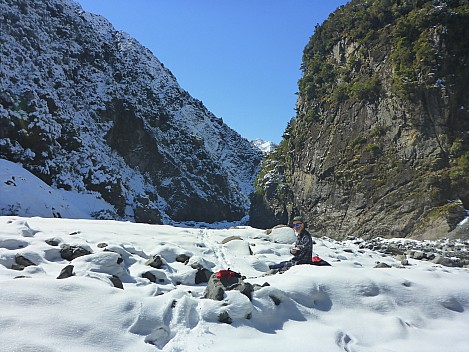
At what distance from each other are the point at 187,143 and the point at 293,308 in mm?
49190

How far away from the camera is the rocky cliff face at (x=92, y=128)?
82.1 feet

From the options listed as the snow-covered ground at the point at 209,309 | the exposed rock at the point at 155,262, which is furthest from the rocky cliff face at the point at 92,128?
the snow-covered ground at the point at 209,309

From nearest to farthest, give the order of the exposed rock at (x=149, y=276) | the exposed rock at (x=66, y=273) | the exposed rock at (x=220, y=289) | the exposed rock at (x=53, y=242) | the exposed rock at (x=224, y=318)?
the exposed rock at (x=224, y=318)
the exposed rock at (x=220, y=289)
the exposed rock at (x=66, y=273)
the exposed rock at (x=149, y=276)
the exposed rock at (x=53, y=242)

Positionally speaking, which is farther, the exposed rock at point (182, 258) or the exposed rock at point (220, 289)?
the exposed rock at point (182, 258)

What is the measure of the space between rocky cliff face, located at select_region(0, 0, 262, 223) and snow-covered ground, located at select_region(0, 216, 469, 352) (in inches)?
806

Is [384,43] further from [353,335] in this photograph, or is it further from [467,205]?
[353,335]

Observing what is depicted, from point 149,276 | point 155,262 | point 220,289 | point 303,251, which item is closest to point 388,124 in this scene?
point 303,251

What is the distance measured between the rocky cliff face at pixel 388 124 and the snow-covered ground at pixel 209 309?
1556cm

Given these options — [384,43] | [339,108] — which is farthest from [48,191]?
[384,43]

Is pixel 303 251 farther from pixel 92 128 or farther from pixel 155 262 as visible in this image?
pixel 92 128

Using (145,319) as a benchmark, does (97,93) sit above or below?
above

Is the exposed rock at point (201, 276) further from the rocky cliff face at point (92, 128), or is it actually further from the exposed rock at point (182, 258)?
the rocky cliff face at point (92, 128)

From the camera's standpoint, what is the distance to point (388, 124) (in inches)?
960

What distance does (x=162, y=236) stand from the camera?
10.0 m
